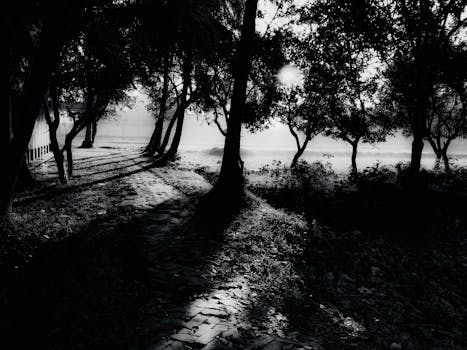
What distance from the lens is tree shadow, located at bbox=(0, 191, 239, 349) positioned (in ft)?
14.9

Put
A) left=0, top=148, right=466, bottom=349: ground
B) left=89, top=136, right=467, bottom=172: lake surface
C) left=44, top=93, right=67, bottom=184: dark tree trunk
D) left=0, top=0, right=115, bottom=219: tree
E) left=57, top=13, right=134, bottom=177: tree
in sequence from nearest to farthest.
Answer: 1. left=0, top=148, right=466, bottom=349: ground
2. left=0, top=0, right=115, bottom=219: tree
3. left=57, top=13, right=134, bottom=177: tree
4. left=44, top=93, right=67, bottom=184: dark tree trunk
5. left=89, top=136, right=467, bottom=172: lake surface

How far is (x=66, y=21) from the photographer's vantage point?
7.92 metres

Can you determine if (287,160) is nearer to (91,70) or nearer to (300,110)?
(300,110)

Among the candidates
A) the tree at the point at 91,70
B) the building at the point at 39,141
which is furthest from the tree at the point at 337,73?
the building at the point at 39,141

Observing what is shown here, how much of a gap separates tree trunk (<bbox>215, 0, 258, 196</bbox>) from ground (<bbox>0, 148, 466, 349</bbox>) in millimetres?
2314

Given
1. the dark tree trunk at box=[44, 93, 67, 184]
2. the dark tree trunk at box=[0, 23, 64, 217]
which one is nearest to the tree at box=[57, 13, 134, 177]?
the dark tree trunk at box=[44, 93, 67, 184]

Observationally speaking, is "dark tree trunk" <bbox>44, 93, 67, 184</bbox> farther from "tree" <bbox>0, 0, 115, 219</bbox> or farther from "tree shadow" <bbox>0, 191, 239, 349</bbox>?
"tree shadow" <bbox>0, 191, 239, 349</bbox>

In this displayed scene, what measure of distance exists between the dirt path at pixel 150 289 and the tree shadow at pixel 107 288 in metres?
0.01

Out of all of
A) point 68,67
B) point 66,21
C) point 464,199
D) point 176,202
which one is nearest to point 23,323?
A: point 66,21

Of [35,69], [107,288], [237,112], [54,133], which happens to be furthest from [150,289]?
[54,133]

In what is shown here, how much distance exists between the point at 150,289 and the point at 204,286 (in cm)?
97

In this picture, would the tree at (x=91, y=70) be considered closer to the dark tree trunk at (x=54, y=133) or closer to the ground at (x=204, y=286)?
the dark tree trunk at (x=54, y=133)

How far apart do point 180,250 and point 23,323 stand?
12.0ft

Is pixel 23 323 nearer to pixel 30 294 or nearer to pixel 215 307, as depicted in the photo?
pixel 30 294
